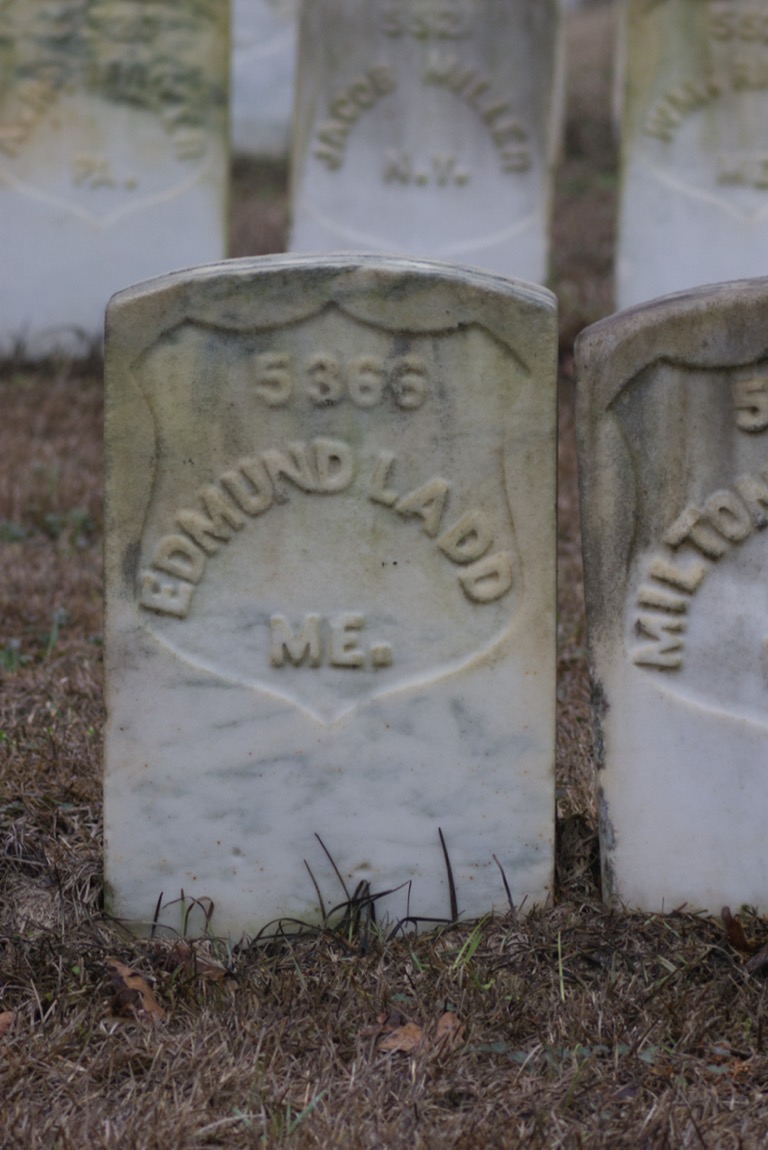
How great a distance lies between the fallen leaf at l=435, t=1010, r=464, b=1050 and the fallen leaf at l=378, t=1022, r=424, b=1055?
0.03 metres

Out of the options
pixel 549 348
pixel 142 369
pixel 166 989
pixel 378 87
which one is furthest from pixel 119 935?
pixel 378 87

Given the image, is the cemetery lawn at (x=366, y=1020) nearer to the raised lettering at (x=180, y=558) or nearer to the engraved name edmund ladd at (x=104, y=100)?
the raised lettering at (x=180, y=558)

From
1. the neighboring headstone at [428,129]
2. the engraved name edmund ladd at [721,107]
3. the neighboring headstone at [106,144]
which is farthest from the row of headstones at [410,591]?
the neighboring headstone at [106,144]

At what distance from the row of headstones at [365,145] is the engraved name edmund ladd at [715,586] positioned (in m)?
3.48

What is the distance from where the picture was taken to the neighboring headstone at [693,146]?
5.52 meters

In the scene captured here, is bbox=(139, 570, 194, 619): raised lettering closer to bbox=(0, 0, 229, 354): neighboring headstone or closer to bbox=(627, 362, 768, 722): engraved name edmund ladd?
bbox=(627, 362, 768, 722): engraved name edmund ladd

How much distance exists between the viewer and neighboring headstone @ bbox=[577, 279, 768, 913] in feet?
7.87

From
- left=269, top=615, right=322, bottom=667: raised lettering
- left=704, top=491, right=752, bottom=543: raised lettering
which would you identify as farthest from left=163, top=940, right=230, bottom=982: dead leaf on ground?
left=704, top=491, right=752, bottom=543: raised lettering

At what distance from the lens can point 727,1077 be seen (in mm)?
2205

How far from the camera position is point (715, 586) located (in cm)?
248

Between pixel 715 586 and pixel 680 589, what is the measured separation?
0.06 meters

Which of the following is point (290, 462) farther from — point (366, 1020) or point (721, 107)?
point (721, 107)

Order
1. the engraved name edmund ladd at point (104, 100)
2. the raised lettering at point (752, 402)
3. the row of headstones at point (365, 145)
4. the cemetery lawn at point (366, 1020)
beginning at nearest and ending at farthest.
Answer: the cemetery lawn at point (366, 1020) < the raised lettering at point (752, 402) < the row of headstones at point (365, 145) < the engraved name edmund ladd at point (104, 100)

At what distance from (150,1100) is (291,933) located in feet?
1.63
